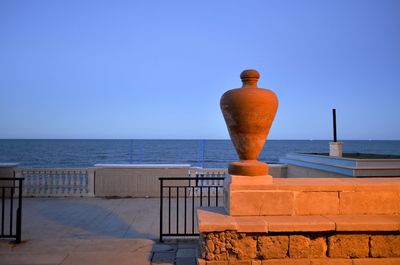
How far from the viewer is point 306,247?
3.26 m

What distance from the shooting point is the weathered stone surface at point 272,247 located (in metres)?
3.23

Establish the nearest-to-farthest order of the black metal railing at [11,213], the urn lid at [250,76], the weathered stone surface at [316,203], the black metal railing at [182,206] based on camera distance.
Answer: the weathered stone surface at [316,203]
the urn lid at [250,76]
the black metal railing at [11,213]
the black metal railing at [182,206]

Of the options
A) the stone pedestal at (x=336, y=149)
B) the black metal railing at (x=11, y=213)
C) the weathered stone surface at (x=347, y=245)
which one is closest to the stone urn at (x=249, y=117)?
the weathered stone surface at (x=347, y=245)

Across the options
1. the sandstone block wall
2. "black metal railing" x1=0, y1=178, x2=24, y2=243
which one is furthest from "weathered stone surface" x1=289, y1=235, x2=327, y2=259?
"black metal railing" x1=0, y1=178, x2=24, y2=243

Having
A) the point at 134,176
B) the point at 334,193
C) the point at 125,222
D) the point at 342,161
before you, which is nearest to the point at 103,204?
the point at 134,176

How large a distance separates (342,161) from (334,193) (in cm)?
579

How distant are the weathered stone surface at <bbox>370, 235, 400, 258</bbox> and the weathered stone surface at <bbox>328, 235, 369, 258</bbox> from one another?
0.27 ft

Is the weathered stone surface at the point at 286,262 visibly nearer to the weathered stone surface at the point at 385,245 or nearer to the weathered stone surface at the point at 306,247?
the weathered stone surface at the point at 306,247

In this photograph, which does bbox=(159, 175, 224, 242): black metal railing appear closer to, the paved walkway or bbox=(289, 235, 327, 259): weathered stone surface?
the paved walkway

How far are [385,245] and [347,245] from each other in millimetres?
435

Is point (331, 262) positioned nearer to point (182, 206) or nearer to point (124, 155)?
point (182, 206)

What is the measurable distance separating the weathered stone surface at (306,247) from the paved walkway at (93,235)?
4.49 feet

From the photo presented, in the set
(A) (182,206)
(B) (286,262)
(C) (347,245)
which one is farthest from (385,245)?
(A) (182,206)

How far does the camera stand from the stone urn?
133 inches
